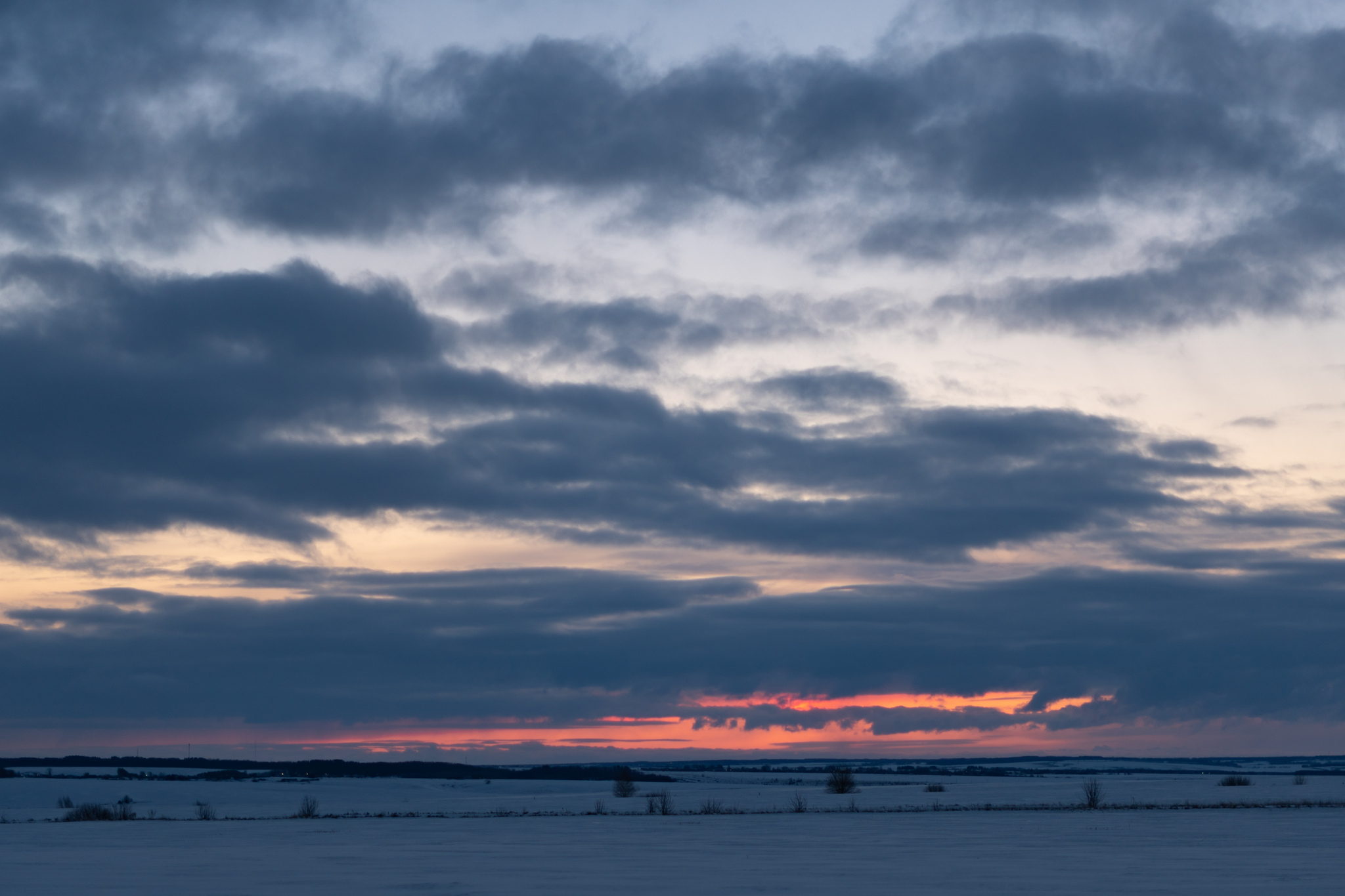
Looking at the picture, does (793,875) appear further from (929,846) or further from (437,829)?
(437,829)

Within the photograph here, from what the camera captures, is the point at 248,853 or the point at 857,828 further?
the point at 857,828

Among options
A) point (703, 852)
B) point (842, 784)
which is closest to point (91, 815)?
point (703, 852)

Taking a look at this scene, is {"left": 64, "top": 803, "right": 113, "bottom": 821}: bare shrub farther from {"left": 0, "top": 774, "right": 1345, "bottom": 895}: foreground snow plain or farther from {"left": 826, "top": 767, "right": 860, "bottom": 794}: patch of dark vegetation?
{"left": 826, "top": 767, "right": 860, "bottom": 794}: patch of dark vegetation

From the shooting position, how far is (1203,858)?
36.2 m

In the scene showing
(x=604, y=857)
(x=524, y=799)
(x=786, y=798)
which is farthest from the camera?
(x=524, y=799)

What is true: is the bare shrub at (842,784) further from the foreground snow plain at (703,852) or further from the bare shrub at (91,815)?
the bare shrub at (91,815)

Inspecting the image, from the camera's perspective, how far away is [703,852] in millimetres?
40406

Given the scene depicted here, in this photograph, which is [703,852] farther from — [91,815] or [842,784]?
[842,784]

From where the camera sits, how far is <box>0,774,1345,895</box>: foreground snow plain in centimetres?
2803

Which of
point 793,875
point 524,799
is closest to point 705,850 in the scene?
point 793,875

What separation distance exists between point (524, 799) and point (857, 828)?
64312mm

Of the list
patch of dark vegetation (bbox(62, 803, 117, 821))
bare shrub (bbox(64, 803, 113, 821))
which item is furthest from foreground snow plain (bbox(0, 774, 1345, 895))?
bare shrub (bbox(64, 803, 113, 821))

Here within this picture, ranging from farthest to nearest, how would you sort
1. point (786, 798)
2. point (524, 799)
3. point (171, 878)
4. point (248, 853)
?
point (524, 799), point (786, 798), point (248, 853), point (171, 878)

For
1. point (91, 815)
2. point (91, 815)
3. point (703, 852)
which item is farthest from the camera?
point (91, 815)
